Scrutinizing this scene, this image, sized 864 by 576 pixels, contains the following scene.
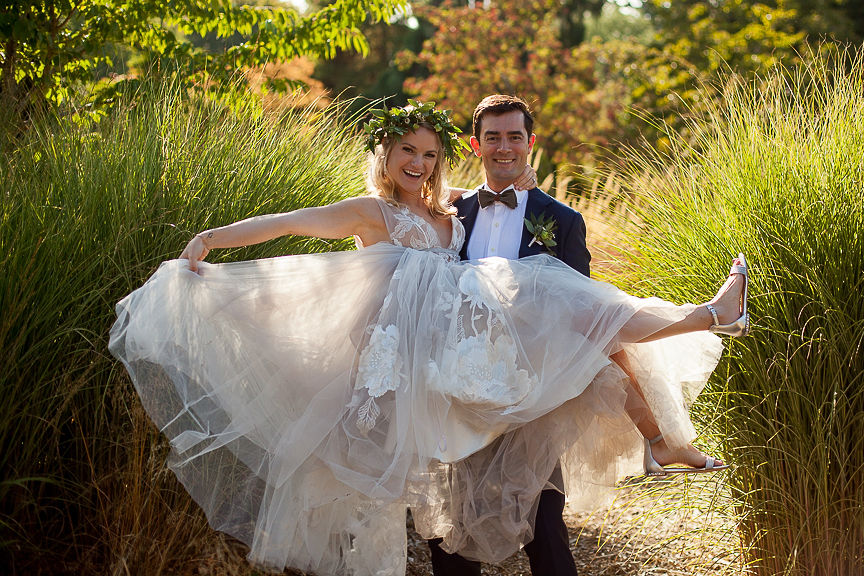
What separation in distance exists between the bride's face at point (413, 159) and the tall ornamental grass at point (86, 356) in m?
0.88

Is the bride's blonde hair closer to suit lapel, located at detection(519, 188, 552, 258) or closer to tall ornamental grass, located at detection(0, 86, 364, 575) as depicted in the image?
suit lapel, located at detection(519, 188, 552, 258)

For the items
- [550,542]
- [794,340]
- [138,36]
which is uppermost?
[138,36]

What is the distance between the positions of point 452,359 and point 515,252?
81 centimetres

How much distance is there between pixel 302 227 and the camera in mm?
3154

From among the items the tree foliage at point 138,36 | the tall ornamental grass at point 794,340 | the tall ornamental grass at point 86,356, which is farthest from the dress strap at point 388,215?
the tree foliage at point 138,36

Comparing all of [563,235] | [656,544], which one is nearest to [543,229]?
[563,235]

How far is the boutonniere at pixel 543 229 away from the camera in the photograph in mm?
3439

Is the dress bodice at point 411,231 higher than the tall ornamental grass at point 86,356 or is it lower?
higher

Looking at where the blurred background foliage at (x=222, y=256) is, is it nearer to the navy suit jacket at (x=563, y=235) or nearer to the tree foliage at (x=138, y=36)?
the tree foliage at (x=138, y=36)

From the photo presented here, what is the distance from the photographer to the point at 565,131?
52.2 ft

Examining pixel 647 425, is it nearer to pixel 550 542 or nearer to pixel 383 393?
pixel 550 542

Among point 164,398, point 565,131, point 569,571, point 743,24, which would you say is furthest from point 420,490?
point 743,24

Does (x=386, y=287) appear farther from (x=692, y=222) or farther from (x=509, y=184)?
(x=692, y=222)

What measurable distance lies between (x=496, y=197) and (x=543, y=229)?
0.29m
